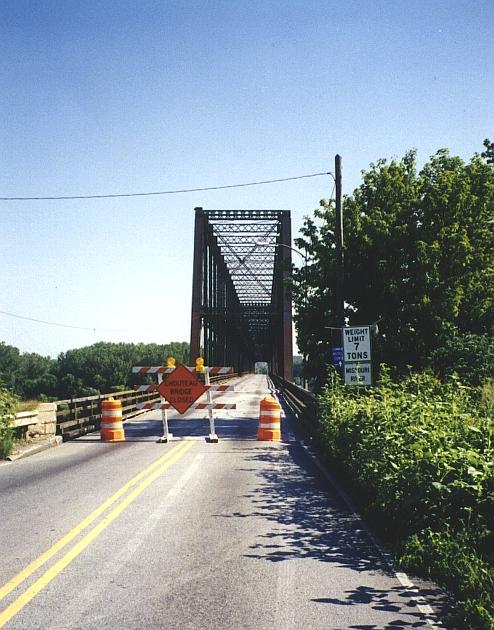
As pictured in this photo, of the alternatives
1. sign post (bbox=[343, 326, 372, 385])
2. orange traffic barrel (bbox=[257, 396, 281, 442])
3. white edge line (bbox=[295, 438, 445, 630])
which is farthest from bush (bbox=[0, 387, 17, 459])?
sign post (bbox=[343, 326, 372, 385])

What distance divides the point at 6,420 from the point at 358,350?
840 cm

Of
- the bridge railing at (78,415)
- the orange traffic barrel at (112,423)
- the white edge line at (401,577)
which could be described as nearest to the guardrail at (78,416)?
the bridge railing at (78,415)

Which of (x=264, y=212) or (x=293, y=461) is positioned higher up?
(x=264, y=212)

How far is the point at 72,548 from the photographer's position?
6.71m

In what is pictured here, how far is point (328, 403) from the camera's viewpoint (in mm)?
13906

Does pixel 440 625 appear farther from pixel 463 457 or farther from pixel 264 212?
pixel 264 212

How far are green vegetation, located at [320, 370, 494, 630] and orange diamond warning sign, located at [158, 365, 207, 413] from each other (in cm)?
757

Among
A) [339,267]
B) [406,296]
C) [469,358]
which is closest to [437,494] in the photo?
[469,358]

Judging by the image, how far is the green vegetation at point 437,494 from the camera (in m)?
5.59

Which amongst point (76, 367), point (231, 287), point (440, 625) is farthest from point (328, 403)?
point (76, 367)

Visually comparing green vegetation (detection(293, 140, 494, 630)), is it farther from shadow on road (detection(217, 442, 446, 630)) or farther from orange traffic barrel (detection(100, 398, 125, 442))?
orange traffic barrel (detection(100, 398, 125, 442))

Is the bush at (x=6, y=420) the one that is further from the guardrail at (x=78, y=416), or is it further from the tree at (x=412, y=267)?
the tree at (x=412, y=267)

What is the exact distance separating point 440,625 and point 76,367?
7815 inches

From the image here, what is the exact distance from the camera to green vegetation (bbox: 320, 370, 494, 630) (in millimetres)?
5590
